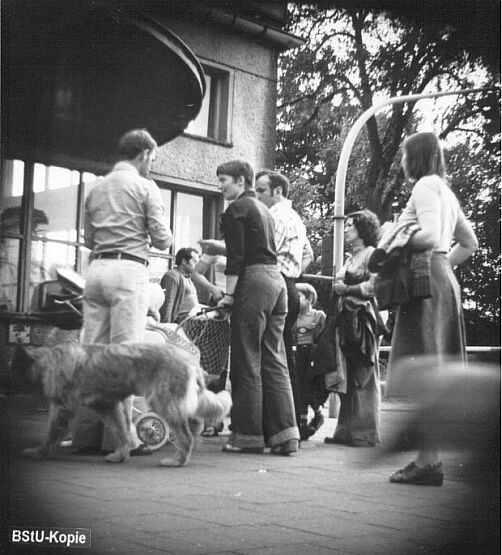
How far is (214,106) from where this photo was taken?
1619 millimetres

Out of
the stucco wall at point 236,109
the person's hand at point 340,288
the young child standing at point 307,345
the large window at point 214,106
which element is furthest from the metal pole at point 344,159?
the young child standing at point 307,345

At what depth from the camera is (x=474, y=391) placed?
1.58 ft

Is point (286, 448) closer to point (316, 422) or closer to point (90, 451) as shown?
point (316, 422)

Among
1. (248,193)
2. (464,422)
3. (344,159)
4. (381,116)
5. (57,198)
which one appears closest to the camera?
(464,422)

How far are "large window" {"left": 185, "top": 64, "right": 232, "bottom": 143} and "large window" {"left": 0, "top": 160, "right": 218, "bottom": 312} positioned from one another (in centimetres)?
15

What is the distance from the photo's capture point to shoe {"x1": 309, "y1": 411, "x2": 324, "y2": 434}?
2.38 meters

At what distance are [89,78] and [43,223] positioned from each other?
0.36 m

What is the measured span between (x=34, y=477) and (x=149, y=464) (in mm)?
364

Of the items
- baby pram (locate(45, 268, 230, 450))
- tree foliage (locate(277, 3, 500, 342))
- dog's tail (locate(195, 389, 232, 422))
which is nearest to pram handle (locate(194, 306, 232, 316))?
baby pram (locate(45, 268, 230, 450))

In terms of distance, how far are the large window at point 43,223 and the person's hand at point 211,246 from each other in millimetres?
85

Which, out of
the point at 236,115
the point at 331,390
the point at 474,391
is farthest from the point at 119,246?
the point at 474,391

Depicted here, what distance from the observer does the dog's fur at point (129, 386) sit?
200 cm

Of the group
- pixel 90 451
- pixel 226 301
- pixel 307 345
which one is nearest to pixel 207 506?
pixel 90 451

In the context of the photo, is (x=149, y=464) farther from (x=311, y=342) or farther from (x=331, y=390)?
(x=311, y=342)
